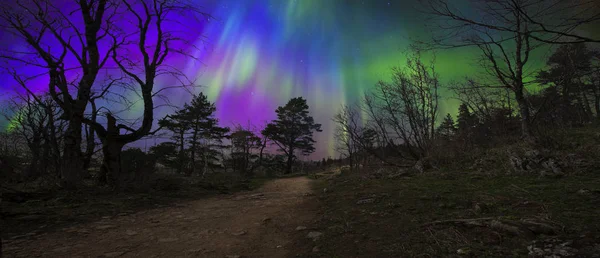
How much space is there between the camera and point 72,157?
718 centimetres

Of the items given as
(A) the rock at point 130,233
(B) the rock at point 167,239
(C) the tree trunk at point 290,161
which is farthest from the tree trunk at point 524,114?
(C) the tree trunk at point 290,161

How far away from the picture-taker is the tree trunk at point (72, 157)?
22.1ft

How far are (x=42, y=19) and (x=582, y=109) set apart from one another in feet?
114

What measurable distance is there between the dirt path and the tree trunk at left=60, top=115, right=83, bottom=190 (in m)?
3.03

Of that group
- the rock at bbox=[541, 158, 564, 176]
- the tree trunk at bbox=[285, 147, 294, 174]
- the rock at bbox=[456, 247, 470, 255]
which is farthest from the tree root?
the tree trunk at bbox=[285, 147, 294, 174]

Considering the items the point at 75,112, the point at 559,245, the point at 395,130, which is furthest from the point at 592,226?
the point at 75,112

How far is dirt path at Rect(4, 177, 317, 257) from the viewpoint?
10.1 ft

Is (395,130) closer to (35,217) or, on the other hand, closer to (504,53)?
(504,53)

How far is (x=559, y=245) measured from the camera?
6.31ft

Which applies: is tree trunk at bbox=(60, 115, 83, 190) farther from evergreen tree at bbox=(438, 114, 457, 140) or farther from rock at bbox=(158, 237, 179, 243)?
evergreen tree at bbox=(438, 114, 457, 140)

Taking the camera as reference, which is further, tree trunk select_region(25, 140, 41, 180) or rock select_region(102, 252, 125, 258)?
tree trunk select_region(25, 140, 41, 180)

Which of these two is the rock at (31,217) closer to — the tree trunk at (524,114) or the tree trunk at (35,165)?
the tree trunk at (35,165)

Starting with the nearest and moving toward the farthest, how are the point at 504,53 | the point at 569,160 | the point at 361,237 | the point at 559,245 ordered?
the point at 559,245, the point at 361,237, the point at 569,160, the point at 504,53

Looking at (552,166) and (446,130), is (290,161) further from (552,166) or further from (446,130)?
(552,166)
